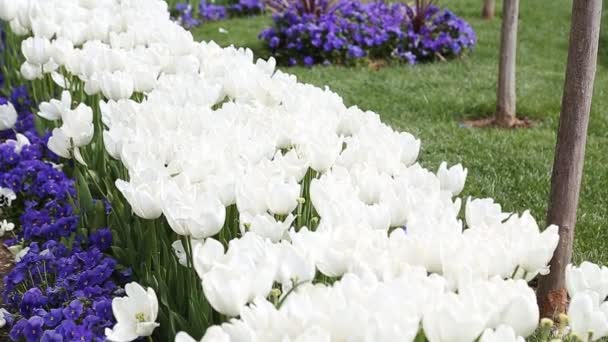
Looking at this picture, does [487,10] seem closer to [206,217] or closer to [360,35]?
[360,35]

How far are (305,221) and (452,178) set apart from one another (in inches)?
15.9

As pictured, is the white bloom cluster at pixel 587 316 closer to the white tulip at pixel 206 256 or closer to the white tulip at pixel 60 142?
the white tulip at pixel 206 256

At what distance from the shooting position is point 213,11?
9.87 meters

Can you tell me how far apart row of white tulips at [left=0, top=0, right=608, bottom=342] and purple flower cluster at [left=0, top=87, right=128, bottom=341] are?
0.98 feet

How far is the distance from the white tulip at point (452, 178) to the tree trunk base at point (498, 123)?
11.1 feet

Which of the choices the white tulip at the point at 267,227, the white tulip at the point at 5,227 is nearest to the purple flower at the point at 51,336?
the white tulip at the point at 267,227

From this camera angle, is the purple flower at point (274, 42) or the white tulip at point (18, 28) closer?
the white tulip at point (18, 28)

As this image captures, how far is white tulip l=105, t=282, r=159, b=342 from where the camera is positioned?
5.52 feet

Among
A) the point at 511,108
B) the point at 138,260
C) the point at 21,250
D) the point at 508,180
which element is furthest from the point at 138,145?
the point at 511,108

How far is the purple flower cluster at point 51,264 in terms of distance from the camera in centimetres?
228

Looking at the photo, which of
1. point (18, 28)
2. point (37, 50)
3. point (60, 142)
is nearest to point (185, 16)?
point (18, 28)

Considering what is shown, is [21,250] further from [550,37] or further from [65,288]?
[550,37]

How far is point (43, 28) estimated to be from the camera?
3.82 m

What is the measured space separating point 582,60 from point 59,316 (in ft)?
6.06
